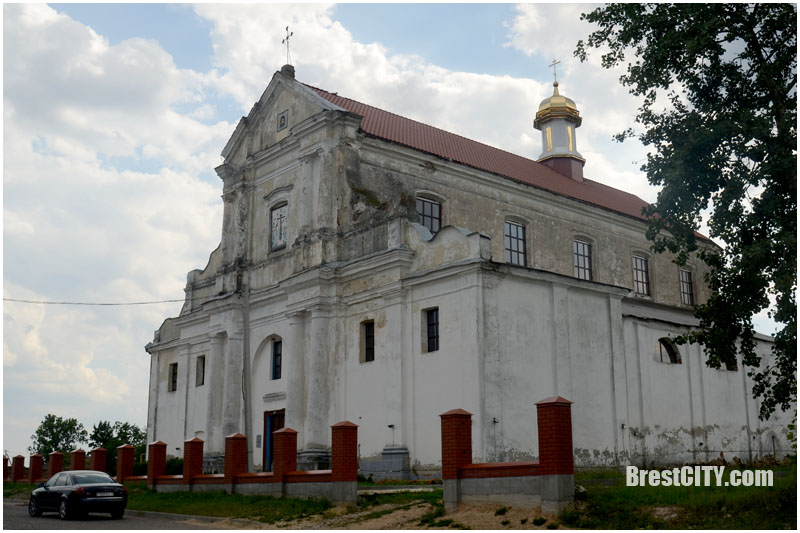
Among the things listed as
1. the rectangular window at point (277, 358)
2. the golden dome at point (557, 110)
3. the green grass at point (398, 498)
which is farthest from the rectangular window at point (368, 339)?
the golden dome at point (557, 110)

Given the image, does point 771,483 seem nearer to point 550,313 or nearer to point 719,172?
point 719,172

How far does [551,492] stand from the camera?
1322 centimetres

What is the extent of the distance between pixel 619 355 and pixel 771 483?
34.3 feet

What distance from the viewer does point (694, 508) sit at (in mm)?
12188

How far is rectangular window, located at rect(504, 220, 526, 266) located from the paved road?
14336mm

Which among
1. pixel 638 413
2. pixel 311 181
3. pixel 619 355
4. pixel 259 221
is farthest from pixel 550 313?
pixel 259 221

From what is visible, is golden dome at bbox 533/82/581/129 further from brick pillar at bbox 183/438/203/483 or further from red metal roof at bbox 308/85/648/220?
brick pillar at bbox 183/438/203/483

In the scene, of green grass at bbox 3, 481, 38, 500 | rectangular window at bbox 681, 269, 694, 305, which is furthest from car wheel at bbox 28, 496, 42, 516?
rectangular window at bbox 681, 269, 694, 305

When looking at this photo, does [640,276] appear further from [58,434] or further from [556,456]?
[58,434]

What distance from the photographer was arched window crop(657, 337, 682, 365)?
25.7 meters

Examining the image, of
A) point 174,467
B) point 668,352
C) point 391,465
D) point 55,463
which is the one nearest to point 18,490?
point 55,463

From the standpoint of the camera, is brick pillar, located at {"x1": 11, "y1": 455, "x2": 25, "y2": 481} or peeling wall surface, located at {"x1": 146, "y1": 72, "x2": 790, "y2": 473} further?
brick pillar, located at {"x1": 11, "y1": 455, "x2": 25, "y2": 481}

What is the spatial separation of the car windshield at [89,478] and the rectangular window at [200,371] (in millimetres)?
11117

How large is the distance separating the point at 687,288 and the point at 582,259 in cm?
681
